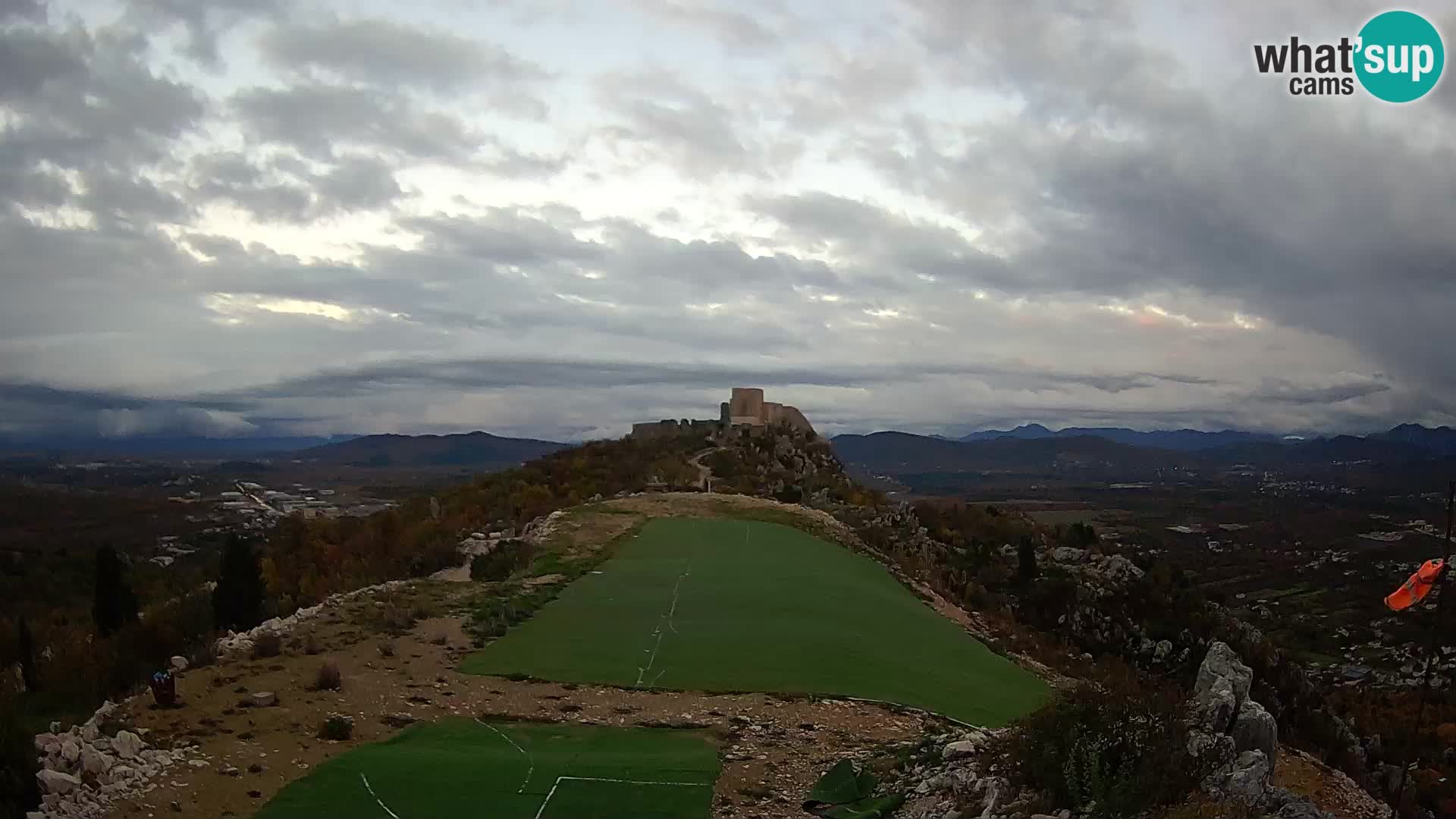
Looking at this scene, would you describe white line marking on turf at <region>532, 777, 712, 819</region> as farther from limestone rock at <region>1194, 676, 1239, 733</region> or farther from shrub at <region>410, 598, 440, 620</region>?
shrub at <region>410, 598, 440, 620</region>

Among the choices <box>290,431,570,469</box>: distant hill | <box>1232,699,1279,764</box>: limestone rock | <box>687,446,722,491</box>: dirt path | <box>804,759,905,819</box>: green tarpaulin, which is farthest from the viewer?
<box>290,431,570,469</box>: distant hill

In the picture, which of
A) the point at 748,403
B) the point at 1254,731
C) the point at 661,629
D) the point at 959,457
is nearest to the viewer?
the point at 1254,731

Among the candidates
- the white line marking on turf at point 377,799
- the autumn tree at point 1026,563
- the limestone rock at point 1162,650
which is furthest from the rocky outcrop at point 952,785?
the autumn tree at point 1026,563

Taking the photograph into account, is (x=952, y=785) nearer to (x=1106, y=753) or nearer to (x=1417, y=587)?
(x=1106, y=753)

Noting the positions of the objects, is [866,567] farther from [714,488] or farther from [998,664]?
[714,488]

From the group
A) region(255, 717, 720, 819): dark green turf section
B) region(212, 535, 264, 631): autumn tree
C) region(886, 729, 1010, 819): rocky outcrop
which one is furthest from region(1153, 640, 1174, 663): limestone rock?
region(212, 535, 264, 631): autumn tree

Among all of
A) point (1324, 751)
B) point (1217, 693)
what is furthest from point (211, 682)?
point (1324, 751)

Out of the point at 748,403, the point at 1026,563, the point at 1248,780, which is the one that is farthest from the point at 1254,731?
the point at 748,403
